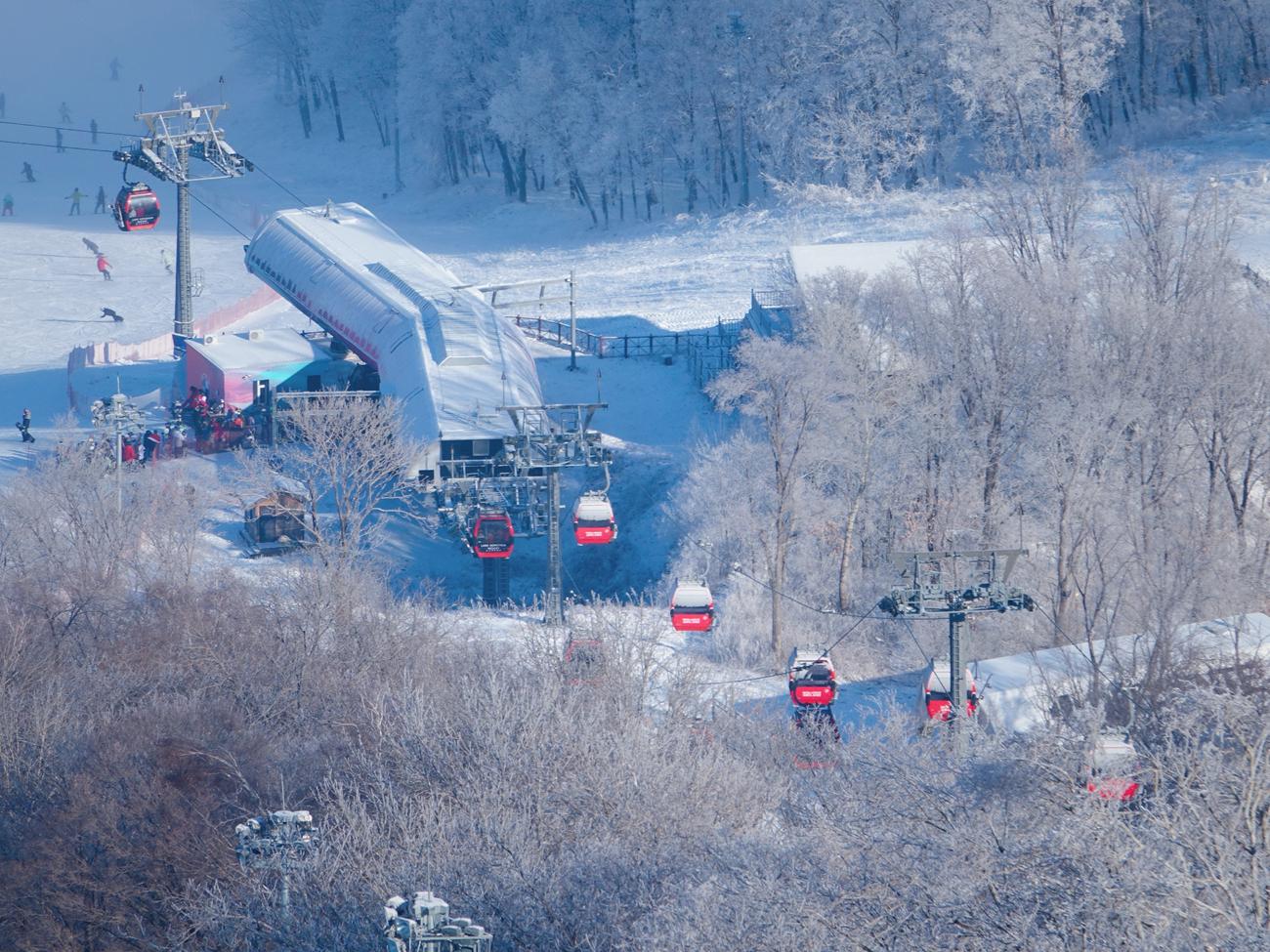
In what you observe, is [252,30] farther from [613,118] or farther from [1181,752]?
[1181,752]

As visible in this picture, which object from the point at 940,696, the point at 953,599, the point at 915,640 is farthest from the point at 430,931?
Answer: the point at 915,640

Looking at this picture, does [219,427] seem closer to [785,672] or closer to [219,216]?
[785,672]

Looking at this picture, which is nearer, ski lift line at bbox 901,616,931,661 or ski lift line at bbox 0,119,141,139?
ski lift line at bbox 901,616,931,661

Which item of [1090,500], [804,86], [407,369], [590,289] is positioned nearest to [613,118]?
[804,86]

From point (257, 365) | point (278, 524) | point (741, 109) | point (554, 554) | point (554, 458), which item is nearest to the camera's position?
point (554, 554)

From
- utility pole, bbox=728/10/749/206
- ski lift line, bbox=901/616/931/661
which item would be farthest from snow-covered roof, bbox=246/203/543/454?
utility pole, bbox=728/10/749/206

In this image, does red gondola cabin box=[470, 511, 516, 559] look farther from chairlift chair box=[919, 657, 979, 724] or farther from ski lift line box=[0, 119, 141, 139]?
ski lift line box=[0, 119, 141, 139]

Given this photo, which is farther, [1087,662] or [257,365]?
[257,365]
